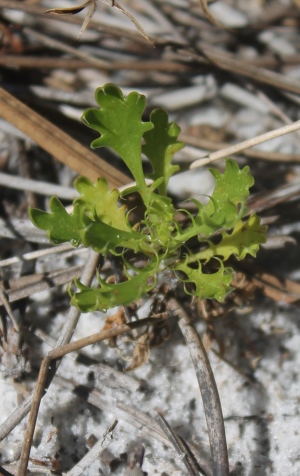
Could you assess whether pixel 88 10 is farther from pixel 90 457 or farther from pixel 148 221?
pixel 90 457

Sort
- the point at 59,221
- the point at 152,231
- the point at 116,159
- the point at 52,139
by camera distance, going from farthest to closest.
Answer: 1. the point at 116,159
2. the point at 52,139
3. the point at 152,231
4. the point at 59,221

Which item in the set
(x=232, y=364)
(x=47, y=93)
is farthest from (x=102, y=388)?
(x=47, y=93)

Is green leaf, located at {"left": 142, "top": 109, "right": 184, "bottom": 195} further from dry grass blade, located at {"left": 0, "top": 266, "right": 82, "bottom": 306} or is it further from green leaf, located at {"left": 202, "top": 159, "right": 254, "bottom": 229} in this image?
dry grass blade, located at {"left": 0, "top": 266, "right": 82, "bottom": 306}

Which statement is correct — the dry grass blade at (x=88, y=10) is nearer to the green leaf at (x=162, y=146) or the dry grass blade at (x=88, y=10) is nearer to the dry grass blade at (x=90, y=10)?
the dry grass blade at (x=90, y=10)

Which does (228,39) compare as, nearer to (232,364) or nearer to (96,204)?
(96,204)

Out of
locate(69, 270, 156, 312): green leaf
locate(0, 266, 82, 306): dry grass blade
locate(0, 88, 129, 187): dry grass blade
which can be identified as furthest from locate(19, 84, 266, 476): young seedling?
locate(0, 88, 129, 187): dry grass blade

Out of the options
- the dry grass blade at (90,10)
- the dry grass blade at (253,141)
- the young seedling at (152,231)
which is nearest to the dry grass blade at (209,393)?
the young seedling at (152,231)

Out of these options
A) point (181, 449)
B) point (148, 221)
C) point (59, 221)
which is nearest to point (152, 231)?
point (148, 221)
